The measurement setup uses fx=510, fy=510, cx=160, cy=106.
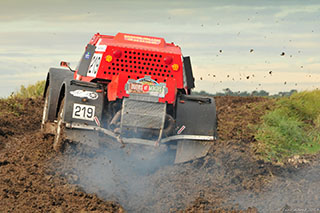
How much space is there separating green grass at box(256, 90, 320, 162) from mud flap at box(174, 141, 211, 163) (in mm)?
2352

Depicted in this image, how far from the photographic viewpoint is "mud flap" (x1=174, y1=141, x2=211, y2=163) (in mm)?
8711

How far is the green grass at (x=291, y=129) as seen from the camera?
11.2 metres

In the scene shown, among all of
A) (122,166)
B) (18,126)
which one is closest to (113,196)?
(122,166)

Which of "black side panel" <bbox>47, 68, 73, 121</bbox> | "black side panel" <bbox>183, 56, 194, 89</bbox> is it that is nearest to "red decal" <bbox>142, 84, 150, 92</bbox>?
"black side panel" <bbox>183, 56, 194, 89</bbox>

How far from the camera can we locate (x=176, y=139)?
8617 millimetres

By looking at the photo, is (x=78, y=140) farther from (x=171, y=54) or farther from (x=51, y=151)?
(x=171, y=54)

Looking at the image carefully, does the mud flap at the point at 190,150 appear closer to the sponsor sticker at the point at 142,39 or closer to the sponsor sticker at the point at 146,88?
the sponsor sticker at the point at 146,88

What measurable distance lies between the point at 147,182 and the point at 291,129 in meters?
5.39

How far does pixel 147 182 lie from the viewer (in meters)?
8.38

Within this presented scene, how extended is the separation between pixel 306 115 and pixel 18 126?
7957 mm

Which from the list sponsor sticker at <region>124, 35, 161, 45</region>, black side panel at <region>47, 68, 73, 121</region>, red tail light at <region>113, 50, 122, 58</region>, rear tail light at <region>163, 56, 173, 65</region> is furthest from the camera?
black side panel at <region>47, 68, 73, 121</region>

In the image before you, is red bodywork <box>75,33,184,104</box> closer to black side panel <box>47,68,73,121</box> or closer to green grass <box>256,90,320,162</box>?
black side panel <box>47,68,73,121</box>

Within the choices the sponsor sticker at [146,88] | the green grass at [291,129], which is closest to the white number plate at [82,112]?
the sponsor sticker at [146,88]

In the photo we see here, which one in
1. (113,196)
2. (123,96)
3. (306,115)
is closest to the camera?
(113,196)
